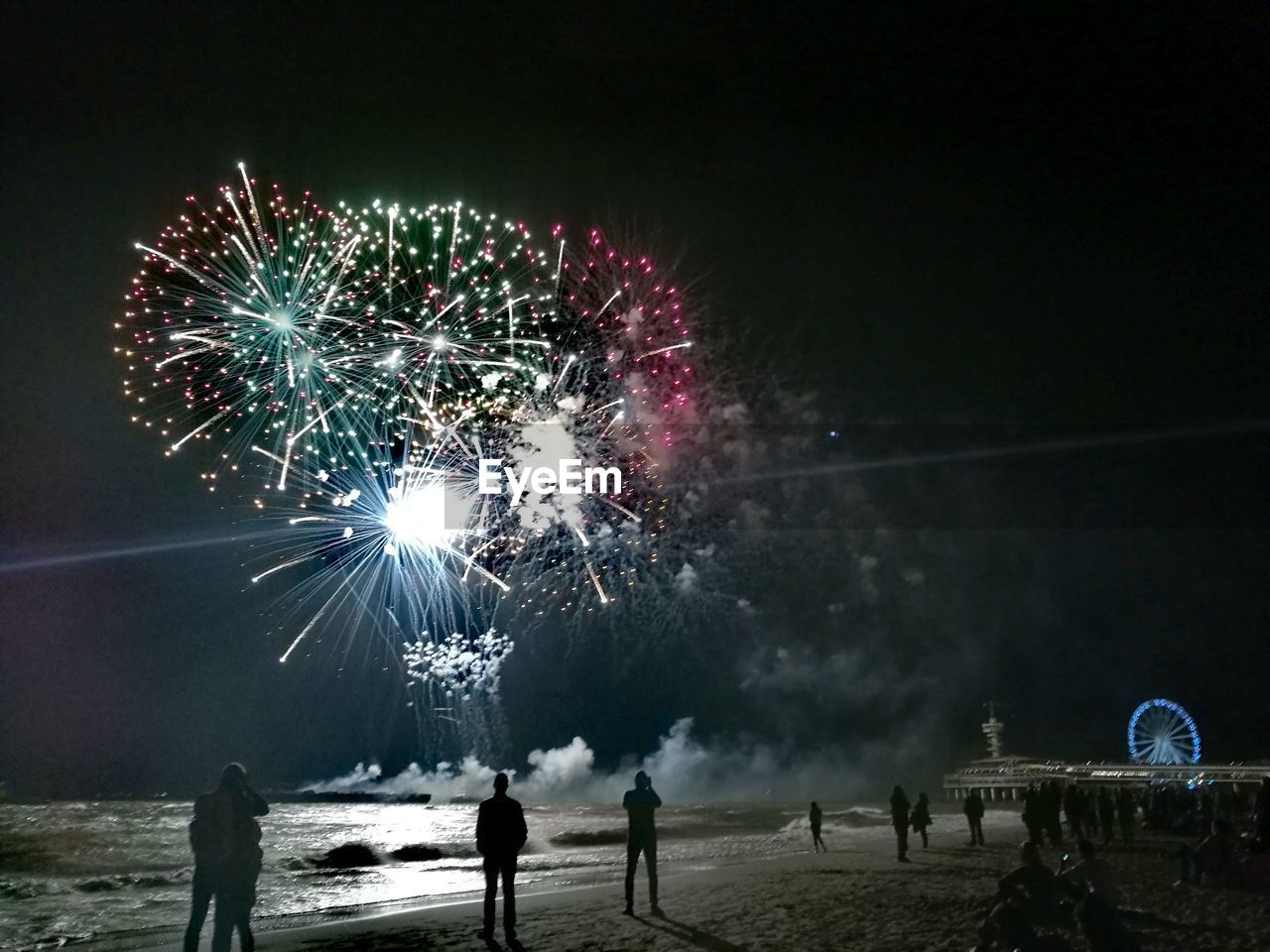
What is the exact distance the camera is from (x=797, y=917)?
8.66 m

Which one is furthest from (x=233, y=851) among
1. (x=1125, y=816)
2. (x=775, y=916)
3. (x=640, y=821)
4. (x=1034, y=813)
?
(x=1125, y=816)

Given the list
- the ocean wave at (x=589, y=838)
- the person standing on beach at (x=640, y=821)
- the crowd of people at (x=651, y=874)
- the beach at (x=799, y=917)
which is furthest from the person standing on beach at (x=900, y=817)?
the ocean wave at (x=589, y=838)

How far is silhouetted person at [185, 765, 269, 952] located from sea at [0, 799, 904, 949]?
336 centimetres

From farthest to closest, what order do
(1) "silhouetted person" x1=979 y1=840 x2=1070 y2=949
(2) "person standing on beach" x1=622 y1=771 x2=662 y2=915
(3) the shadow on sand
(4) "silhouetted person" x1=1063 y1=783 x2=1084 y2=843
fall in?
(4) "silhouetted person" x1=1063 y1=783 x2=1084 y2=843 → (2) "person standing on beach" x1=622 y1=771 x2=662 y2=915 → (3) the shadow on sand → (1) "silhouetted person" x1=979 y1=840 x2=1070 y2=949

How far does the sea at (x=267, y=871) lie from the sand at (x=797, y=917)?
2162mm

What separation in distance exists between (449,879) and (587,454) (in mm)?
7776

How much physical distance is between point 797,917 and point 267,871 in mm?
16303

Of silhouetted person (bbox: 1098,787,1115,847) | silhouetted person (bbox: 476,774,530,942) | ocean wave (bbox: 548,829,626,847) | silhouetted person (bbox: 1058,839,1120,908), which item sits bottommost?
ocean wave (bbox: 548,829,626,847)

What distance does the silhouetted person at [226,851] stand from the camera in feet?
22.5

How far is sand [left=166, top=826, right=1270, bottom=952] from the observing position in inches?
292

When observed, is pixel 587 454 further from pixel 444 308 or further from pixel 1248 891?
pixel 1248 891

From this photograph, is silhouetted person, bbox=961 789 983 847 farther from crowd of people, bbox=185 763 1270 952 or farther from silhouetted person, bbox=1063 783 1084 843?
crowd of people, bbox=185 763 1270 952

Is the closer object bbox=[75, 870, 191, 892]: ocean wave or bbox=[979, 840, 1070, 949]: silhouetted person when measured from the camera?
bbox=[979, 840, 1070, 949]: silhouetted person

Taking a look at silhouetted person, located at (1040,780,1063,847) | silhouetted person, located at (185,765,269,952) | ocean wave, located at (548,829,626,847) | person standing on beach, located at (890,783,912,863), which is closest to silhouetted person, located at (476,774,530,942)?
silhouetted person, located at (185,765,269,952)
